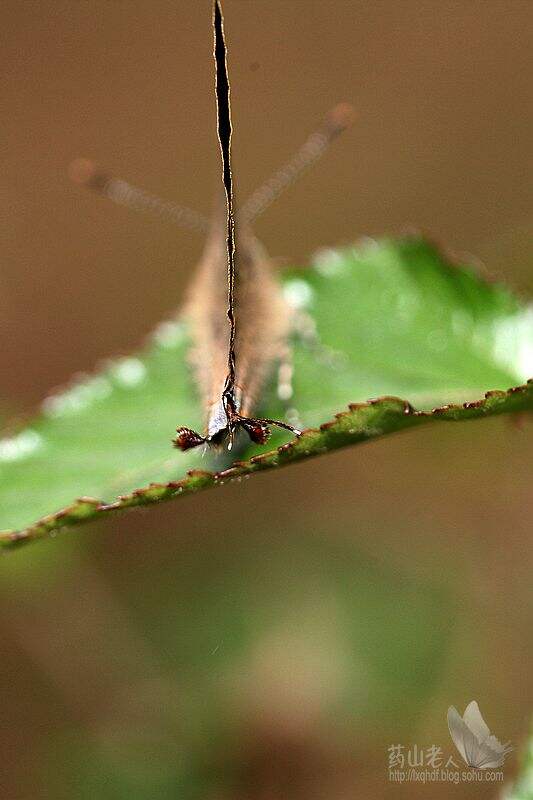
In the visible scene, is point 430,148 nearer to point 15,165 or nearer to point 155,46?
point 155,46

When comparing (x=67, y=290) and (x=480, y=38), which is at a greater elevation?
(x=480, y=38)

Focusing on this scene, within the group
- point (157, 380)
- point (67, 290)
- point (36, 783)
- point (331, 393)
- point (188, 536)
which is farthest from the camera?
point (67, 290)

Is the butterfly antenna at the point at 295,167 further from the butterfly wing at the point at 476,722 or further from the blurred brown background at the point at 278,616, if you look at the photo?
the butterfly wing at the point at 476,722

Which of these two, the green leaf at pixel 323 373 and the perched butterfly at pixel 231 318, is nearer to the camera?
the perched butterfly at pixel 231 318

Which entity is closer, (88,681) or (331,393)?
(331,393)

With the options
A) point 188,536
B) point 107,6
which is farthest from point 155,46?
point 188,536
